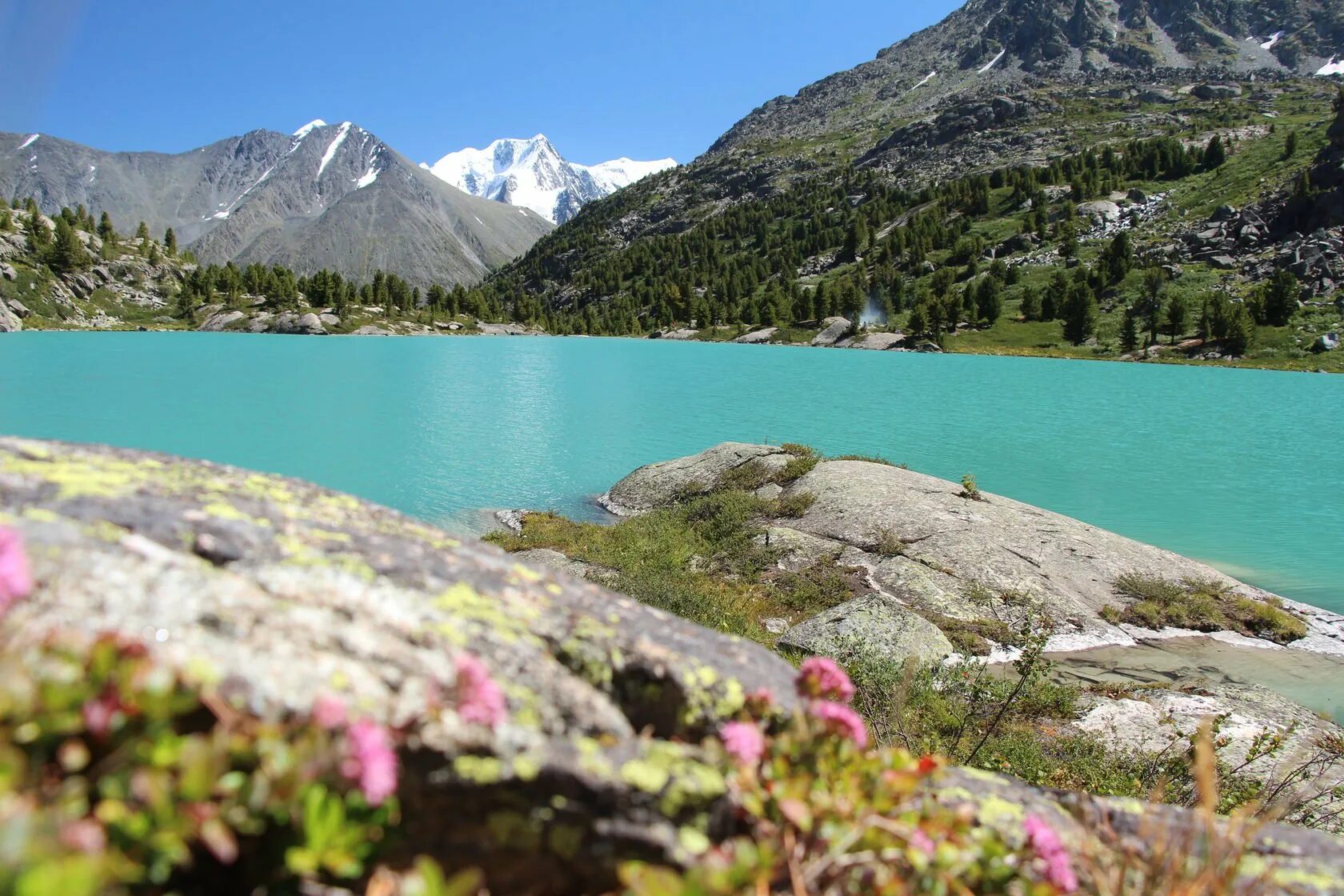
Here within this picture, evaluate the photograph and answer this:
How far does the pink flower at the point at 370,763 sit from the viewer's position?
187cm

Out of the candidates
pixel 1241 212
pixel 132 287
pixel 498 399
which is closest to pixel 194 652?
pixel 498 399

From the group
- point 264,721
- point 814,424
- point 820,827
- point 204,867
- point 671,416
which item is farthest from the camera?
point 671,416

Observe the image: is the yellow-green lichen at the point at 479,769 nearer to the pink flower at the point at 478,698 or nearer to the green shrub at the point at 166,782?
the pink flower at the point at 478,698

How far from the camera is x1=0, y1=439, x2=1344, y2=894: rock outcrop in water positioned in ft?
7.26

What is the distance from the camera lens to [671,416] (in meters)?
47.8

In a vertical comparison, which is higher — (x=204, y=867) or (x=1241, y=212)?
(x=1241, y=212)

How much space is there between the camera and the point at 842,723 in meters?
2.97

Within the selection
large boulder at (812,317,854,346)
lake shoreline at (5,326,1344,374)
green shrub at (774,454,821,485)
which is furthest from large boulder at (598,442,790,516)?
large boulder at (812,317,854,346)

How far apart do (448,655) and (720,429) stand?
40.8 m

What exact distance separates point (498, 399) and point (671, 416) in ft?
49.3

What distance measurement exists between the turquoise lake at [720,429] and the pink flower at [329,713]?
2192cm

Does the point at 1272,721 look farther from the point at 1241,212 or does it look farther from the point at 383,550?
the point at 1241,212

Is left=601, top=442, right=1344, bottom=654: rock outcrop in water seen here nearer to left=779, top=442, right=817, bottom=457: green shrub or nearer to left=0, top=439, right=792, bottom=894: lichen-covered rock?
left=779, top=442, right=817, bottom=457: green shrub

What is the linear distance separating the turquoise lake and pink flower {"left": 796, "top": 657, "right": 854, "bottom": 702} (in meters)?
21.2
